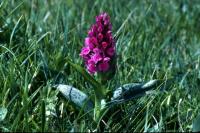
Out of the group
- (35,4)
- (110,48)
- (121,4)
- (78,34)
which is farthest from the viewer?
(121,4)

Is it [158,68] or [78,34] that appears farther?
[78,34]

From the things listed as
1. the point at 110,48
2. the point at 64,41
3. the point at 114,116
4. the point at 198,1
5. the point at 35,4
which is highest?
the point at 198,1

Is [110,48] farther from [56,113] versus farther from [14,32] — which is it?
[14,32]

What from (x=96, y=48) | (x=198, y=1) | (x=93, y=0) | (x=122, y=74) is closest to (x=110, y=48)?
(x=96, y=48)

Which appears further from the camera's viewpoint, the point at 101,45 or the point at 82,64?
the point at 82,64

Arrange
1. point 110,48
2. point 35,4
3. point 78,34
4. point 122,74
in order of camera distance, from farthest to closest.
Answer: point 35,4, point 78,34, point 122,74, point 110,48

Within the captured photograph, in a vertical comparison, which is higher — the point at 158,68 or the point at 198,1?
the point at 198,1

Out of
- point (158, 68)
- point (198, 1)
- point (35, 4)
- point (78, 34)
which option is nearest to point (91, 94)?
point (158, 68)
